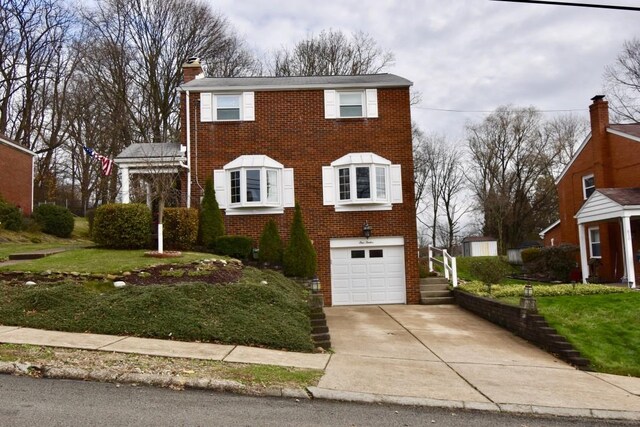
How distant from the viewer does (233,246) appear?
1595 cm

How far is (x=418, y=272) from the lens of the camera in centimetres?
1738

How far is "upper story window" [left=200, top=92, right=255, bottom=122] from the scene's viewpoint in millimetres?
17533

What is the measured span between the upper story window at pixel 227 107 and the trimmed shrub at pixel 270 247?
13.9 feet

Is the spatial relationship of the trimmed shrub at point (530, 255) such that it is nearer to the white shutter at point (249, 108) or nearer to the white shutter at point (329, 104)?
the white shutter at point (329, 104)

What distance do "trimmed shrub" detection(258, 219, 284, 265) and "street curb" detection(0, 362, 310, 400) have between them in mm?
10069

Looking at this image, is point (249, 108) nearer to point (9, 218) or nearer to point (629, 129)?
point (9, 218)

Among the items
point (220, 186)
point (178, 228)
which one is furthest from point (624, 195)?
point (178, 228)

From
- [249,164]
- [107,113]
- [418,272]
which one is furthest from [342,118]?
[107,113]

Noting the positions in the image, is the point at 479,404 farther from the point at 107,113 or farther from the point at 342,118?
the point at 107,113

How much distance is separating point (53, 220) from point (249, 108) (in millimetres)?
12504

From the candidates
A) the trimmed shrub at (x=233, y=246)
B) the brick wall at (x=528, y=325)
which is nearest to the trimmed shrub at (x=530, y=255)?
the brick wall at (x=528, y=325)

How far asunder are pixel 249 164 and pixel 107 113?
1950 cm

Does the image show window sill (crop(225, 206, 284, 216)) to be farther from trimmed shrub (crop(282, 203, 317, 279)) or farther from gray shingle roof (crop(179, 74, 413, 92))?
gray shingle roof (crop(179, 74, 413, 92))

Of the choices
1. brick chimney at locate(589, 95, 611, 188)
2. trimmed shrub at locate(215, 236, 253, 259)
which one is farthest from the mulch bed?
brick chimney at locate(589, 95, 611, 188)
